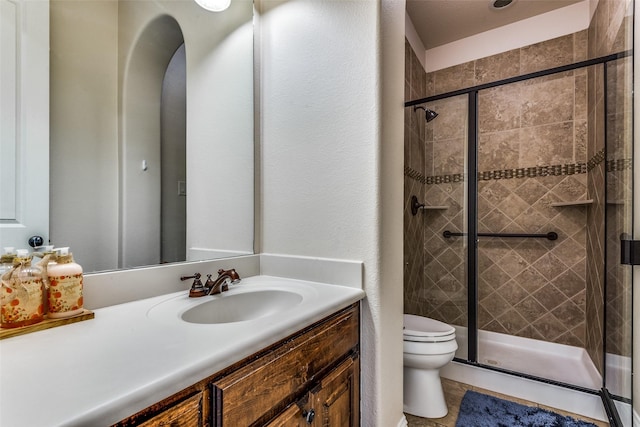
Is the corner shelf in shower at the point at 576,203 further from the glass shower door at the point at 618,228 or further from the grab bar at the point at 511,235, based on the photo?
the glass shower door at the point at 618,228

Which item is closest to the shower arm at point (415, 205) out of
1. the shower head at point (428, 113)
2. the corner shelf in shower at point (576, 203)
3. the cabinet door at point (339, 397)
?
the shower head at point (428, 113)

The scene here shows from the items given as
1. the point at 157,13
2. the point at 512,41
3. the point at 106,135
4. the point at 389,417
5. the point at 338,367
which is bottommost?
the point at 389,417

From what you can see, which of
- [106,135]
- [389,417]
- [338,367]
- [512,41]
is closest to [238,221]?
[106,135]

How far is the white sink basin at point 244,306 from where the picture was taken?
39.4 inches

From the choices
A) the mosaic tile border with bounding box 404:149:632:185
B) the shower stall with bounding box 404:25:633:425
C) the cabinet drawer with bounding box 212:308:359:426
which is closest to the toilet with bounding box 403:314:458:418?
the shower stall with bounding box 404:25:633:425

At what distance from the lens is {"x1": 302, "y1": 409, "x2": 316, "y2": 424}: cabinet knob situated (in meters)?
0.81

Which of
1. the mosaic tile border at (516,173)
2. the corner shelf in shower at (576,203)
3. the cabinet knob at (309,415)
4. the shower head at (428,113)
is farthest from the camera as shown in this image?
the shower head at (428,113)

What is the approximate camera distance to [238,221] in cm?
140

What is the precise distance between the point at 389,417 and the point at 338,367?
50cm

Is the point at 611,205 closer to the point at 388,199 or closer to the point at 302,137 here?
the point at 388,199

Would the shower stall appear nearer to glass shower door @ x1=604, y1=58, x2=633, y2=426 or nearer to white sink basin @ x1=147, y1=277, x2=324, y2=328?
glass shower door @ x1=604, y1=58, x2=633, y2=426

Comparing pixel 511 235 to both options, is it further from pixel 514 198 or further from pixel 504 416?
pixel 504 416

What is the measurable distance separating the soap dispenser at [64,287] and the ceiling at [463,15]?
2.53m

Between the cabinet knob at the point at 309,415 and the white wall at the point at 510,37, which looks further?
the white wall at the point at 510,37
